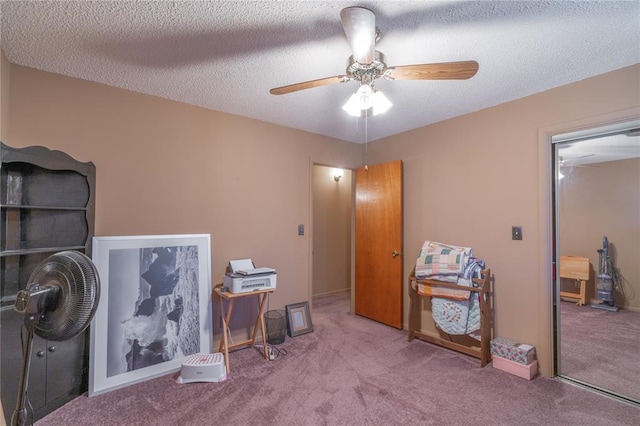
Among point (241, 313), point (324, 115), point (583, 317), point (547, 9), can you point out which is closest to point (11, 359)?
point (241, 313)

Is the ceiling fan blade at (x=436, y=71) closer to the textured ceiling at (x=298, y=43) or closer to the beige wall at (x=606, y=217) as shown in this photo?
the textured ceiling at (x=298, y=43)

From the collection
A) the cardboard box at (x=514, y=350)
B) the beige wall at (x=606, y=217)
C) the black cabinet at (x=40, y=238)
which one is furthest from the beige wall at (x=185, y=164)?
the beige wall at (x=606, y=217)

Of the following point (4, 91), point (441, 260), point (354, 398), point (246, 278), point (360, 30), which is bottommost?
point (354, 398)

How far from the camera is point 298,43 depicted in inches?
69.5

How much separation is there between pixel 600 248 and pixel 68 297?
14.2 feet

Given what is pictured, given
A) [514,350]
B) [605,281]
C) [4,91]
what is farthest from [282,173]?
[605,281]

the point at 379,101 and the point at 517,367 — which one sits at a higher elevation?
the point at 379,101

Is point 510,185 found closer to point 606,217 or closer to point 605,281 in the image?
point 606,217

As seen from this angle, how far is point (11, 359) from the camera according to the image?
173 centimetres

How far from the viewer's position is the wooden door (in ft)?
11.2

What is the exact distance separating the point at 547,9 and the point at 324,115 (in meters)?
1.87

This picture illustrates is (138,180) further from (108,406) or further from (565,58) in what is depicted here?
(565,58)

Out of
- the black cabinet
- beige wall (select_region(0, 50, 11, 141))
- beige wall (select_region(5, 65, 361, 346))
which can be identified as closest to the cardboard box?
beige wall (select_region(5, 65, 361, 346))

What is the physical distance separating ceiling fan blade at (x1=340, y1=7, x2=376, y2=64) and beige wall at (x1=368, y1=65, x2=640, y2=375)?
179 centimetres
